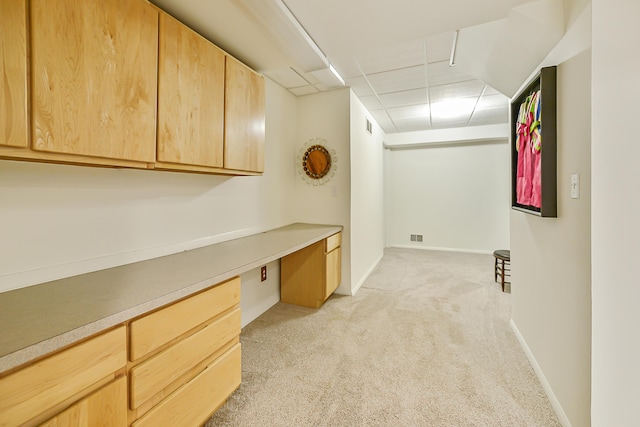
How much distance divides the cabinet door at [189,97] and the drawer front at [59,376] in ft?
2.96

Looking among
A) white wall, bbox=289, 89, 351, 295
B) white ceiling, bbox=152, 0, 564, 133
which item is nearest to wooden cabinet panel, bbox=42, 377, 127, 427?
white ceiling, bbox=152, 0, 564, 133

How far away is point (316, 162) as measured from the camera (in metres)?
3.27

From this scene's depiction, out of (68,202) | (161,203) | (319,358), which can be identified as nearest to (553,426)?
(319,358)

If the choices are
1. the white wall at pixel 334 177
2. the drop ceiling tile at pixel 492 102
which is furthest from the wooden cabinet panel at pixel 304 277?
the drop ceiling tile at pixel 492 102

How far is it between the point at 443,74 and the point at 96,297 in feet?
10.9

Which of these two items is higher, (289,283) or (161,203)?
(161,203)

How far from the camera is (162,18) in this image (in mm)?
1374

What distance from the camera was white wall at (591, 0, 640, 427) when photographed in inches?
43.4

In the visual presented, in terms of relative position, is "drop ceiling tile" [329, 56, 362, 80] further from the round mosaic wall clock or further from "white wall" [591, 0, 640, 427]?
"white wall" [591, 0, 640, 427]

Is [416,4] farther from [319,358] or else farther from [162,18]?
[319,358]

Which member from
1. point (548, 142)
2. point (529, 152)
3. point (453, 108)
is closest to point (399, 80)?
point (453, 108)

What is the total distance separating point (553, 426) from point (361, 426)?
1.03 metres

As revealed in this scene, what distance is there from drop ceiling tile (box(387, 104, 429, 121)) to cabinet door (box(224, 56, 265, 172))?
2.55m

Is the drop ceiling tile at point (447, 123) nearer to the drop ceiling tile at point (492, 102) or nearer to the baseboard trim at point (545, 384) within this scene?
the drop ceiling tile at point (492, 102)
